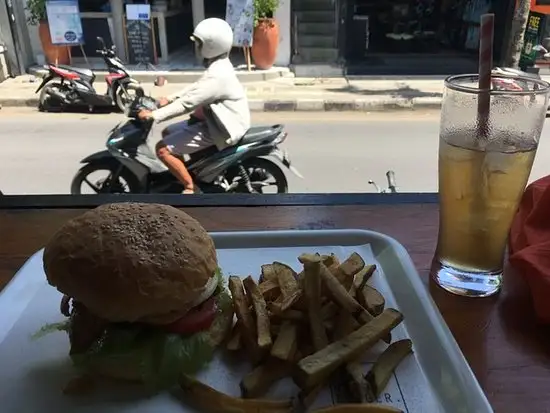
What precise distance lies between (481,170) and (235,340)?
661mm

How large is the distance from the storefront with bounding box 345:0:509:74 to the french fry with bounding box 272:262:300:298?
9746 mm

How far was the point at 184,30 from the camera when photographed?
994cm

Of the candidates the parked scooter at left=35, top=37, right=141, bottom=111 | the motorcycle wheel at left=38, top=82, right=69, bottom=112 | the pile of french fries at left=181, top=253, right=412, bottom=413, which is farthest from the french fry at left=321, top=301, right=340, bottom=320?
the motorcycle wheel at left=38, top=82, right=69, bottom=112

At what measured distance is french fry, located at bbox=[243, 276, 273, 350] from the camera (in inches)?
43.7

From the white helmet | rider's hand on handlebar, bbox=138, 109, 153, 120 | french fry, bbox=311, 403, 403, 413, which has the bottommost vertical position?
rider's hand on handlebar, bbox=138, 109, 153, 120

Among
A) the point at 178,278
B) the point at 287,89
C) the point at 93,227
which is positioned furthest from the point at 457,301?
the point at 287,89

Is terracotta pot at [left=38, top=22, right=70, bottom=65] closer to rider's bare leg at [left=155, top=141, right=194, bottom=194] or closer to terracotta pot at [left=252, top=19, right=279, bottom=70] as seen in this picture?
terracotta pot at [left=252, top=19, right=279, bottom=70]

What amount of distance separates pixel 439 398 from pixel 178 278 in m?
0.55

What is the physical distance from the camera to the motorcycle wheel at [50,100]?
6395 millimetres

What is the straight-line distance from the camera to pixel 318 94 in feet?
25.6

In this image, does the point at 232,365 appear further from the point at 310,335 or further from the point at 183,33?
the point at 183,33

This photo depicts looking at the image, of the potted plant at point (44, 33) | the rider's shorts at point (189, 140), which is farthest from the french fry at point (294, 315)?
the potted plant at point (44, 33)

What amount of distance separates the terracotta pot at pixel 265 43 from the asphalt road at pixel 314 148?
6.94ft

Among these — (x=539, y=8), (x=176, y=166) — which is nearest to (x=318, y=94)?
(x=539, y=8)
